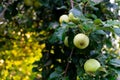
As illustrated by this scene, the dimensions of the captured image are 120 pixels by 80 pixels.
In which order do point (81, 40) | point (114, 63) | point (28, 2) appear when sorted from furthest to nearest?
point (28, 2), point (114, 63), point (81, 40)

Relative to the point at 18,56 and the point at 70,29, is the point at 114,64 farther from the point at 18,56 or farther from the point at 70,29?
the point at 18,56

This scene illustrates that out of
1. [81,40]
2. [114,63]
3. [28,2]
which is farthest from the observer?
[28,2]

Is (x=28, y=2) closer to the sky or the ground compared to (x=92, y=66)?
closer to the sky

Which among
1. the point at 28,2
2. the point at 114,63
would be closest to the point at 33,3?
the point at 28,2

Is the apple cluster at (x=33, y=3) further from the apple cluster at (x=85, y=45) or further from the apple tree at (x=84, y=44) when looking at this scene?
the apple cluster at (x=85, y=45)

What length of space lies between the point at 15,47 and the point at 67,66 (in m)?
1.50

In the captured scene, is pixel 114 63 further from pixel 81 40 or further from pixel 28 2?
pixel 28 2

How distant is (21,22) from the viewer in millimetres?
2268

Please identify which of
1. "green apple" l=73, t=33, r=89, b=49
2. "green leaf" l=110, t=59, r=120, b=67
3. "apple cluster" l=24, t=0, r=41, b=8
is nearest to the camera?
"green apple" l=73, t=33, r=89, b=49

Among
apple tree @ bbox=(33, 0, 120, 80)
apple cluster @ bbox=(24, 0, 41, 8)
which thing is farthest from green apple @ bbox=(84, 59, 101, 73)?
apple cluster @ bbox=(24, 0, 41, 8)

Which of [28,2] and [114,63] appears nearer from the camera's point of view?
[114,63]

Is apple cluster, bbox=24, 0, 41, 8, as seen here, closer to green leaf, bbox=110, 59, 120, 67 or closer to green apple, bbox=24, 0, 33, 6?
green apple, bbox=24, 0, 33, 6

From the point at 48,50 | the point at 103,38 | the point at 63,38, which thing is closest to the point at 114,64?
the point at 103,38

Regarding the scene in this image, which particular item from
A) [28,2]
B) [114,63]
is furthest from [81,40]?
[28,2]
